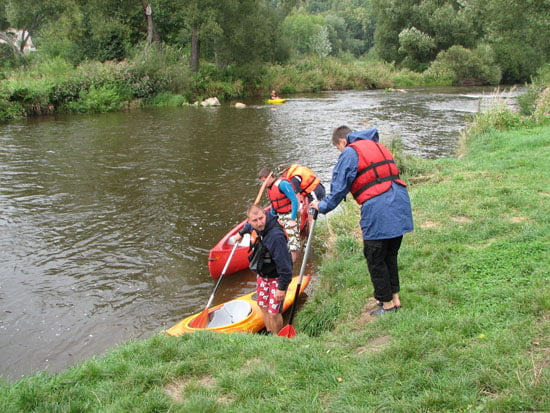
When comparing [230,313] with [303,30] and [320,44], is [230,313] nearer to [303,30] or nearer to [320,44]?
[320,44]

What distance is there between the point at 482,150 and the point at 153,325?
9101 millimetres

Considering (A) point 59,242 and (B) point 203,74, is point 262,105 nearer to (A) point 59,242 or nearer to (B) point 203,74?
(B) point 203,74

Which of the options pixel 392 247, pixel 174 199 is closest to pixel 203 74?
pixel 174 199

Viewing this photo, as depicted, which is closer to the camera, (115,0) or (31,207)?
(31,207)

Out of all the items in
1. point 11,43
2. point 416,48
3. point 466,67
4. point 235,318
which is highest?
point 11,43

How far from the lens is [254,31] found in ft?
110

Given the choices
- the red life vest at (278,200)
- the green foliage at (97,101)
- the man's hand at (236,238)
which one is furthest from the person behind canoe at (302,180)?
the green foliage at (97,101)

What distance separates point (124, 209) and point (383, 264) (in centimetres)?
754

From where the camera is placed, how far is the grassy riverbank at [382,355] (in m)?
3.09

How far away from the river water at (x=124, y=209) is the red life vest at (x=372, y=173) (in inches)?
133

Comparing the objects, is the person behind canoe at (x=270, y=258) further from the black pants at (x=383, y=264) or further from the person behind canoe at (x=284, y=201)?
the person behind canoe at (x=284, y=201)

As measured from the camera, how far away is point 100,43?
3369 cm

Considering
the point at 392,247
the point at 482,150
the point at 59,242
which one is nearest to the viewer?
the point at 392,247

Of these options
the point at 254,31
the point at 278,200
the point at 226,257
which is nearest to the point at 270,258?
the point at 226,257
